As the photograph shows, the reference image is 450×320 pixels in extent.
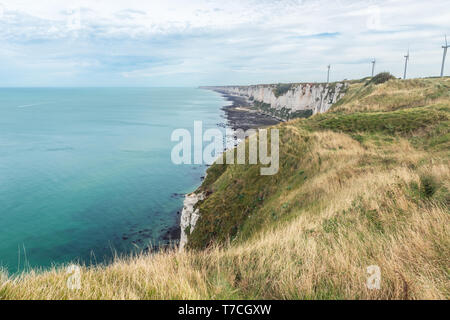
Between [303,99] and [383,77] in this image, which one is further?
[303,99]

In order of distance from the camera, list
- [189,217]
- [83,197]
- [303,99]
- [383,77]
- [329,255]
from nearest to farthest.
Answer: [329,255], [189,217], [83,197], [383,77], [303,99]

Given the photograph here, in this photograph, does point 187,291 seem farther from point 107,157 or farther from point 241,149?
point 107,157

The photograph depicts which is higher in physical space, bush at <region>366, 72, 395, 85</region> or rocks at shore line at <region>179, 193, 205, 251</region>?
bush at <region>366, 72, 395, 85</region>

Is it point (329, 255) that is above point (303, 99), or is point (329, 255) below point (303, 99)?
below
